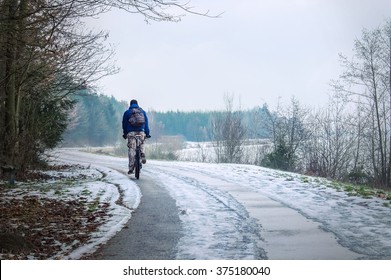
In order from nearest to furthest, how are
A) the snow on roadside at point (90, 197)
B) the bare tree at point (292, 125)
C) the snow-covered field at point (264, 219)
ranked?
the snow-covered field at point (264, 219) < the snow on roadside at point (90, 197) < the bare tree at point (292, 125)

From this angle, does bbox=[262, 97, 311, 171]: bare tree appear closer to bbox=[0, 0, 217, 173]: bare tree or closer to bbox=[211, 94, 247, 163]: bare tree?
bbox=[211, 94, 247, 163]: bare tree

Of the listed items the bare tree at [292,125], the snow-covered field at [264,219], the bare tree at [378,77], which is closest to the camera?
the snow-covered field at [264,219]

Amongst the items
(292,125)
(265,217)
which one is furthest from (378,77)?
(292,125)

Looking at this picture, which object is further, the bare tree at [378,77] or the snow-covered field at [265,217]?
the bare tree at [378,77]

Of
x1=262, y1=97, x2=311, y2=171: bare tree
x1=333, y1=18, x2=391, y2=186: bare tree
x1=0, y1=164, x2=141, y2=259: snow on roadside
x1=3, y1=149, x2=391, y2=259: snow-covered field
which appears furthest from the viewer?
x1=262, y1=97, x2=311, y2=171: bare tree

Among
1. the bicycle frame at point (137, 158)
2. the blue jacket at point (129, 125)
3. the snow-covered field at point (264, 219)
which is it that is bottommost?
the snow-covered field at point (264, 219)

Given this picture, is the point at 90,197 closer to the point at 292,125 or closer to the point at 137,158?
the point at 137,158

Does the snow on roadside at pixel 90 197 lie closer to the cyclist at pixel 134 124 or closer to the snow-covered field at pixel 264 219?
the snow-covered field at pixel 264 219

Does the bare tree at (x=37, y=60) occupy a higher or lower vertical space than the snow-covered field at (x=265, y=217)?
higher

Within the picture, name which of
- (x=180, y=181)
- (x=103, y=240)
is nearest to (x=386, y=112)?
(x=180, y=181)

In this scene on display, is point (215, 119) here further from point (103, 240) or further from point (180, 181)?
point (103, 240)

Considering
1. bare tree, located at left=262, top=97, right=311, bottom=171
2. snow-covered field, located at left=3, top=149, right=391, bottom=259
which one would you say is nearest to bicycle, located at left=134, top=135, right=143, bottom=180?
snow-covered field, located at left=3, top=149, right=391, bottom=259

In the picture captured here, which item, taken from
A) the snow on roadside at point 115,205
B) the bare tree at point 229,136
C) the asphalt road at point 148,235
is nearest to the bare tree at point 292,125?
the bare tree at point 229,136

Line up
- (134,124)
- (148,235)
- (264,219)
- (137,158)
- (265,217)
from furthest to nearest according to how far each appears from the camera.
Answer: (134,124), (137,158), (265,217), (264,219), (148,235)
